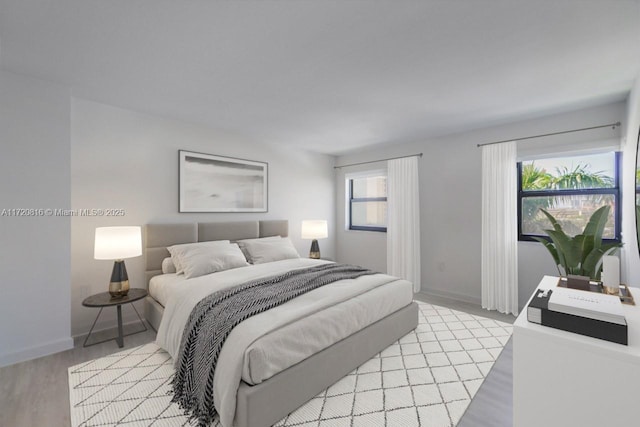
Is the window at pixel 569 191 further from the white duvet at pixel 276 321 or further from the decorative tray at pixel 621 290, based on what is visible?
the white duvet at pixel 276 321

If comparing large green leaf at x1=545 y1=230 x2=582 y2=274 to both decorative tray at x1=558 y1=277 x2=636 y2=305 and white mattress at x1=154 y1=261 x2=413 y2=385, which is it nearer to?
decorative tray at x1=558 y1=277 x2=636 y2=305

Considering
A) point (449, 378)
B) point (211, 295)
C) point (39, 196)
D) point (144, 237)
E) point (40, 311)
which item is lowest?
point (449, 378)

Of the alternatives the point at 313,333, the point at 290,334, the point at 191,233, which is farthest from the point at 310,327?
the point at 191,233

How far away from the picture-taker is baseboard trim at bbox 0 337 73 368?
226cm

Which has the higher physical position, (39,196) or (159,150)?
(159,150)

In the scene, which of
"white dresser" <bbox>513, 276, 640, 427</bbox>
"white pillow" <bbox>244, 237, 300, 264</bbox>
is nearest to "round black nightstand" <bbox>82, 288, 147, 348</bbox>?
"white pillow" <bbox>244, 237, 300, 264</bbox>

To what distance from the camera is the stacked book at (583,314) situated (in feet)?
3.41

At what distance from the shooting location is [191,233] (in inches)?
136

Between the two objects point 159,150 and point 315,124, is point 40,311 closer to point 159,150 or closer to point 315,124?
point 159,150

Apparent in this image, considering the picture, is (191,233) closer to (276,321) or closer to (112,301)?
(112,301)

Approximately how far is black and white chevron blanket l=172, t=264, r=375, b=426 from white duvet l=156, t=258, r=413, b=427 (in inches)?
2.4

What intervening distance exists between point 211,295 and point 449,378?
76.0 inches

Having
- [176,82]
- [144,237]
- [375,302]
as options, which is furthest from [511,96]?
[144,237]

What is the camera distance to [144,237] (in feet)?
10.5
